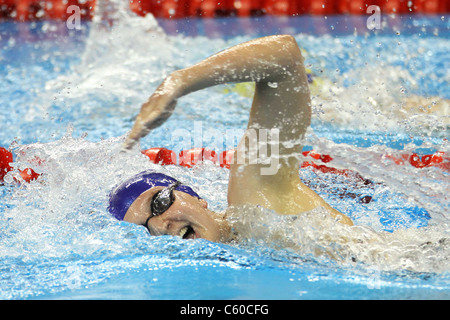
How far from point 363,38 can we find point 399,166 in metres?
4.16

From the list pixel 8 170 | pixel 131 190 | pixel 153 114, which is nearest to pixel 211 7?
pixel 8 170

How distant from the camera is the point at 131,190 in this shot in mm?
1783

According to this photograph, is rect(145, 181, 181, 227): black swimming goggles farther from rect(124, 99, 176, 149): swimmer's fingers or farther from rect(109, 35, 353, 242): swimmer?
rect(124, 99, 176, 149): swimmer's fingers

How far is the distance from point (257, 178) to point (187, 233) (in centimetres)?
28

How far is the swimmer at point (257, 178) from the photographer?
57.3 inches

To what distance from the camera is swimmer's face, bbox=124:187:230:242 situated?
1.67 m

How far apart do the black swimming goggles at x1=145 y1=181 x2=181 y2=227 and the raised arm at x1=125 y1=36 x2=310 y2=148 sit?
336 millimetres

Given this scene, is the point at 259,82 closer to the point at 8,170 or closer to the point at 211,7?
the point at 8,170

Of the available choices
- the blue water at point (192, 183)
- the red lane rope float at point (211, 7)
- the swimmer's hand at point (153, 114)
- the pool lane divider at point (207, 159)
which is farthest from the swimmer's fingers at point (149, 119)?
the red lane rope float at point (211, 7)

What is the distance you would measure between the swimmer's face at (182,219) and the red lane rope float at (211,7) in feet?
16.7

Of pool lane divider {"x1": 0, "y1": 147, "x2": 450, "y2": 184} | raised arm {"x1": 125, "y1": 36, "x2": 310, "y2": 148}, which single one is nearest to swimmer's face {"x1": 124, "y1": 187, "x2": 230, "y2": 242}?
raised arm {"x1": 125, "y1": 36, "x2": 310, "y2": 148}

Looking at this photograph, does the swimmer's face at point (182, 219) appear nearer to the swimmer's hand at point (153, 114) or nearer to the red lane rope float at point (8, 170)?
the swimmer's hand at point (153, 114)

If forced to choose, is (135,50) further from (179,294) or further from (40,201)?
(179,294)
